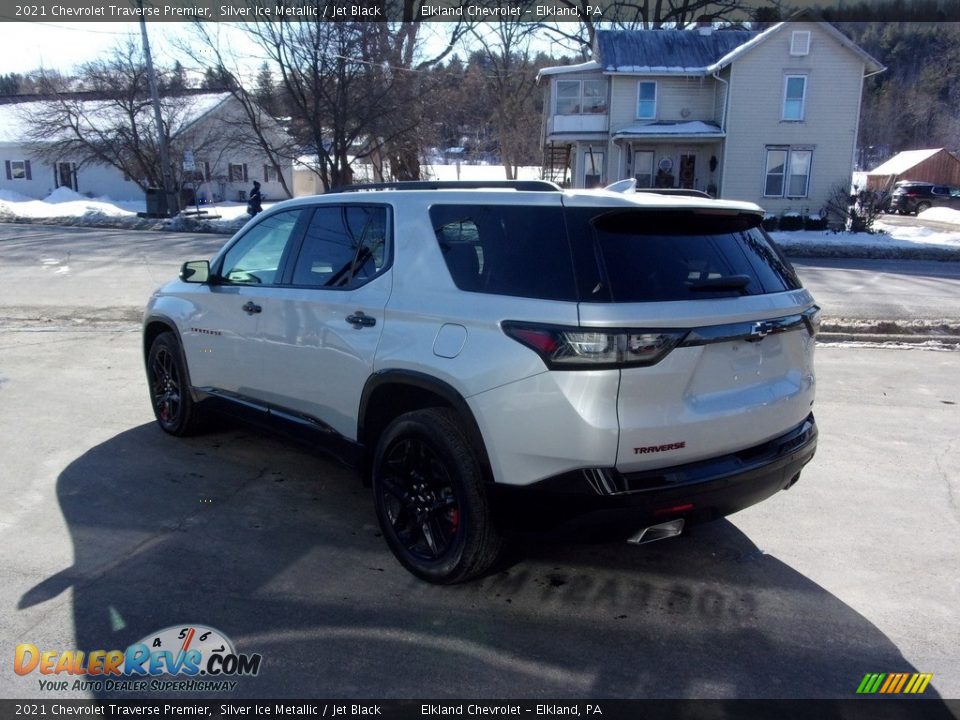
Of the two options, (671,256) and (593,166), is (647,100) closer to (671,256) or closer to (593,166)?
(593,166)

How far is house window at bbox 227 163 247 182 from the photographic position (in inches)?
1725

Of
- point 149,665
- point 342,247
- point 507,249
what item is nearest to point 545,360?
point 507,249

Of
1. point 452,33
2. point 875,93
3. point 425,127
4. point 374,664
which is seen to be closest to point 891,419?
point 374,664

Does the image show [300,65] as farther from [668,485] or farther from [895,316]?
[668,485]

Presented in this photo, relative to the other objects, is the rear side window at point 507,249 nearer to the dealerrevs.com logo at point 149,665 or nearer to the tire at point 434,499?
the tire at point 434,499

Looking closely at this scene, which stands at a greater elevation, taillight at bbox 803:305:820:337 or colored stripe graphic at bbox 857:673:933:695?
taillight at bbox 803:305:820:337

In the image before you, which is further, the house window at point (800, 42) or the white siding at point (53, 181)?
the white siding at point (53, 181)

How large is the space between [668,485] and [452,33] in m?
38.7

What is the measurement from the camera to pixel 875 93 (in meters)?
79.7

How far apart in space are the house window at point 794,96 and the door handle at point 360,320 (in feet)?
97.7

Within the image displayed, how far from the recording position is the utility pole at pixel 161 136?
91.7ft

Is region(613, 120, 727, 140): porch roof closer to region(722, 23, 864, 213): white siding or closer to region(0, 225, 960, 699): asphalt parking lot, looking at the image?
region(722, 23, 864, 213): white siding

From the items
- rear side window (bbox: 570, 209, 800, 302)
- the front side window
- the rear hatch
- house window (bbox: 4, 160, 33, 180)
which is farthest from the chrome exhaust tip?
house window (bbox: 4, 160, 33, 180)

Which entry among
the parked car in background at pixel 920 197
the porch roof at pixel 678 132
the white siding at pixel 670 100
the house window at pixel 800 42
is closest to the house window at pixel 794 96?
the house window at pixel 800 42
